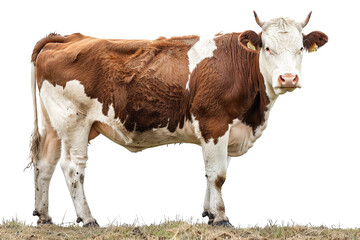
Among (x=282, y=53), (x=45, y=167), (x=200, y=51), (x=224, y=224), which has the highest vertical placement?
(x=200, y=51)

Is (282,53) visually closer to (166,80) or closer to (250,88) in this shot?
(250,88)

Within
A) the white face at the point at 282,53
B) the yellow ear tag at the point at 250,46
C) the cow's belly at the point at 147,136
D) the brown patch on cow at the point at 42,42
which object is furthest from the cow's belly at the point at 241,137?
the brown patch on cow at the point at 42,42

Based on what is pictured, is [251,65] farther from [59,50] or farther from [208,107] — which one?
[59,50]

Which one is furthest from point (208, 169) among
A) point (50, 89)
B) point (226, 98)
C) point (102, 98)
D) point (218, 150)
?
point (50, 89)

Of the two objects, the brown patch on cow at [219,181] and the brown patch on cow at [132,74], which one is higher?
the brown patch on cow at [132,74]

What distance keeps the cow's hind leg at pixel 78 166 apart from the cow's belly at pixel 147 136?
30 cm

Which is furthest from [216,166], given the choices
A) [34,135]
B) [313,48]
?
[34,135]

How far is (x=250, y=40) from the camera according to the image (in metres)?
11.3

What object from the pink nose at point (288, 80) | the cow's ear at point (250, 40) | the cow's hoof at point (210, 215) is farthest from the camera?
the cow's hoof at point (210, 215)

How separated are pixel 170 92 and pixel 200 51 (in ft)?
2.60

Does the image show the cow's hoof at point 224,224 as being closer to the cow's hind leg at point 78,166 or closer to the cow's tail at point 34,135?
the cow's hind leg at point 78,166

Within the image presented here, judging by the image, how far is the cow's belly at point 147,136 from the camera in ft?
38.5

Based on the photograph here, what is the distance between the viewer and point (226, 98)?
1139 cm

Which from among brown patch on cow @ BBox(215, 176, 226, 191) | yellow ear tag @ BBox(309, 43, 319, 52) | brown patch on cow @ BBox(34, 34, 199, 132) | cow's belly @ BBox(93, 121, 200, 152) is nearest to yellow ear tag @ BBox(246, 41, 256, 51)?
yellow ear tag @ BBox(309, 43, 319, 52)
